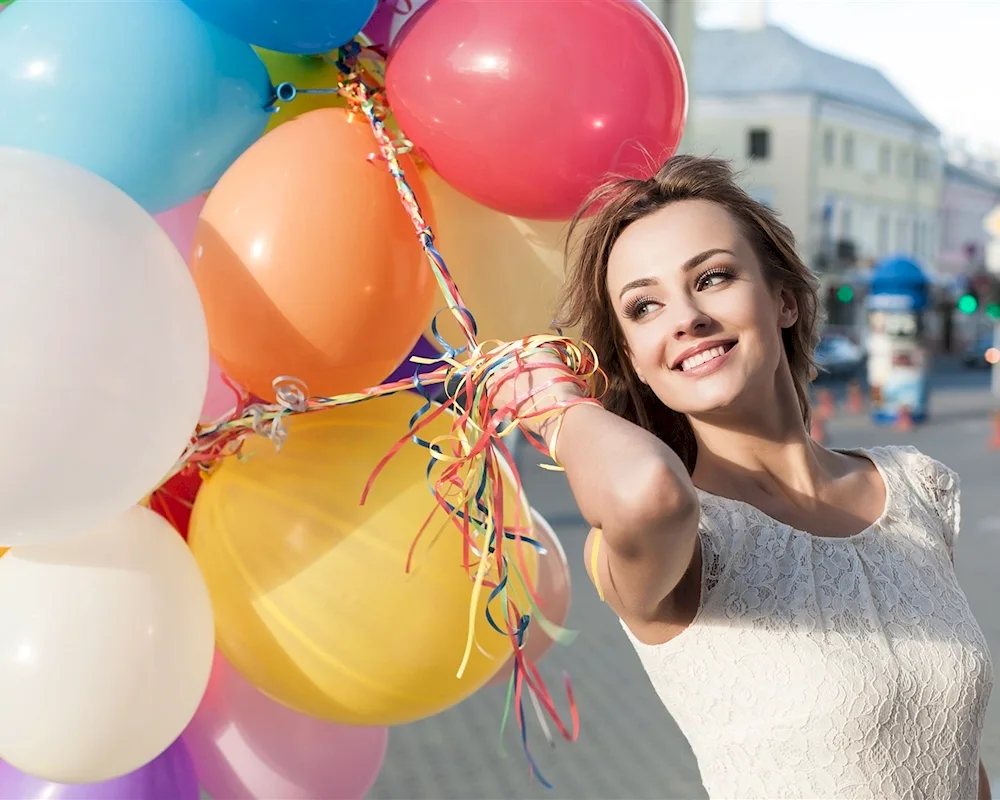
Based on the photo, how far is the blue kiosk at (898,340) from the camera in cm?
1428

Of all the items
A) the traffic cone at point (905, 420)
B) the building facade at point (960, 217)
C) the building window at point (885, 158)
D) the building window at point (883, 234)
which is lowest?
the building facade at point (960, 217)

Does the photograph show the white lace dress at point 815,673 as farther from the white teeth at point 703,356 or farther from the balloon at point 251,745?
the balloon at point 251,745

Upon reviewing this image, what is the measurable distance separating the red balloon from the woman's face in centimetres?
19

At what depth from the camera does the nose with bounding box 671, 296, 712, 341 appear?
5.08 feet

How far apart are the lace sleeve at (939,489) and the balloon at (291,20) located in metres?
1.10

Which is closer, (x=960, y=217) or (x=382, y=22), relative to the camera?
(x=382, y=22)

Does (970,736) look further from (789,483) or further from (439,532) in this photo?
(439,532)

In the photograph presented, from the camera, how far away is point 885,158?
35594 millimetres

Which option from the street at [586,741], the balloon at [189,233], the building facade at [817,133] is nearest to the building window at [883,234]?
the building facade at [817,133]

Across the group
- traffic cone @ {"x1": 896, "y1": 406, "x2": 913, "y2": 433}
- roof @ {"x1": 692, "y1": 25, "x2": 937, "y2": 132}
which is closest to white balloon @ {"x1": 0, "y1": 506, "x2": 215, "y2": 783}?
traffic cone @ {"x1": 896, "y1": 406, "x2": 913, "y2": 433}

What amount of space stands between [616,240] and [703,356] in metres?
0.22

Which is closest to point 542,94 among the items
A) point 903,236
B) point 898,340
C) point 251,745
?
point 251,745

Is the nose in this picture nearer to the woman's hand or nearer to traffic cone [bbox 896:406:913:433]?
the woman's hand

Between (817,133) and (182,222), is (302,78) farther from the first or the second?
(817,133)
